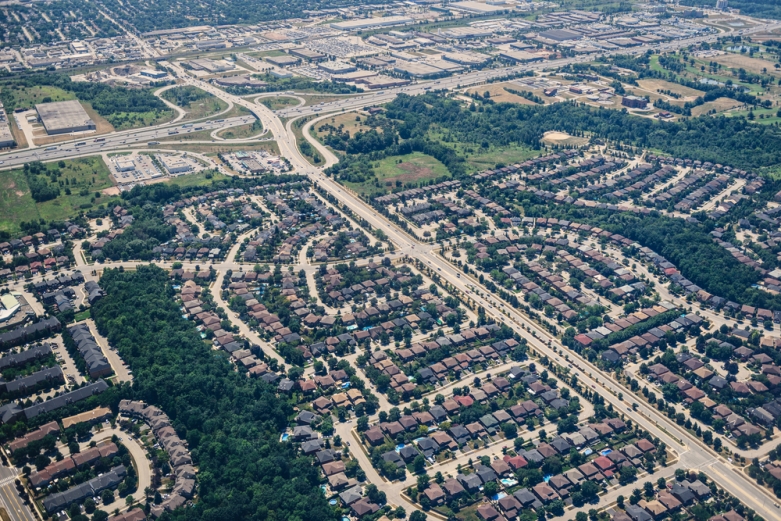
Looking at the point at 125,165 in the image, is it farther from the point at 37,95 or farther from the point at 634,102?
the point at 634,102

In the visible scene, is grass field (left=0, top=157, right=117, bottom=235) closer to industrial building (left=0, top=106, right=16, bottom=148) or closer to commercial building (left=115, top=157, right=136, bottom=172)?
commercial building (left=115, top=157, right=136, bottom=172)

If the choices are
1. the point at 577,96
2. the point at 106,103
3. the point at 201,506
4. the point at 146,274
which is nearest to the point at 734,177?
the point at 577,96

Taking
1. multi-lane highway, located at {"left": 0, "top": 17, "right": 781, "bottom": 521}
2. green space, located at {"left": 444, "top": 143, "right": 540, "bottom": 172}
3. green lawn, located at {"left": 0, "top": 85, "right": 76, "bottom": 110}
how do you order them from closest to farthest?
1. multi-lane highway, located at {"left": 0, "top": 17, "right": 781, "bottom": 521}
2. green space, located at {"left": 444, "top": 143, "right": 540, "bottom": 172}
3. green lawn, located at {"left": 0, "top": 85, "right": 76, "bottom": 110}

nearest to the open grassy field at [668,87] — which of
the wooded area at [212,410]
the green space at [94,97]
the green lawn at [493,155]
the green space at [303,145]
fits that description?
the green lawn at [493,155]

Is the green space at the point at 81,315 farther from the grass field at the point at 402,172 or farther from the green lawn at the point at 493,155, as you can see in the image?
the green lawn at the point at 493,155

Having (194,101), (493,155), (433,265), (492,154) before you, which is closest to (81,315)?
(433,265)

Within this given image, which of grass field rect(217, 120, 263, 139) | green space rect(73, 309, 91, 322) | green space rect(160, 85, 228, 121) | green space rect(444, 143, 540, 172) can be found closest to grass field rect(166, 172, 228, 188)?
grass field rect(217, 120, 263, 139)
